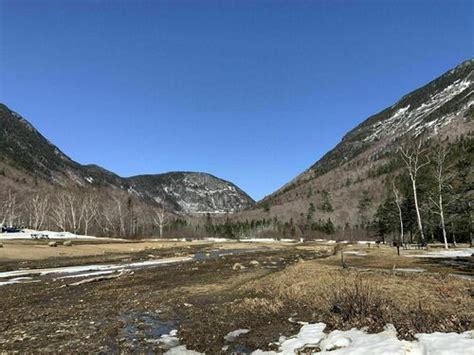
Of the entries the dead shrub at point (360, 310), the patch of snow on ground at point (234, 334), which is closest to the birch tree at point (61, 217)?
the patch of snow on ground at point (234, 334)

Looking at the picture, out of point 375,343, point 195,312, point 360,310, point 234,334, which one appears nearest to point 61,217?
point 195,312

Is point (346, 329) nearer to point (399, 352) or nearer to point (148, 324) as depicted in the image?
point (399, 352)

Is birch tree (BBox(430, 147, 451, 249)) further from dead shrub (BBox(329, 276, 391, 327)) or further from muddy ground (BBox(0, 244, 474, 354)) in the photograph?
dead shrub (BBox(329, 276, 391, 327))

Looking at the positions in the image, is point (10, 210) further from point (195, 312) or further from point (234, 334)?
point (234, 334)

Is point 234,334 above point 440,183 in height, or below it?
below

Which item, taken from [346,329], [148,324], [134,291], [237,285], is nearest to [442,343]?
[346,329]

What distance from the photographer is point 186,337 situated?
45.4 ft

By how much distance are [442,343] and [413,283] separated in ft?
35.0

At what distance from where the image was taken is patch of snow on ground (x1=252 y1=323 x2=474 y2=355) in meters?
9.34

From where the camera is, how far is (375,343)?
10398 mm

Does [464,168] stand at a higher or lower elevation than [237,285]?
higher

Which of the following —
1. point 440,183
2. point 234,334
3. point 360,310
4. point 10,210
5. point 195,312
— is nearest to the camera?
point 360,310

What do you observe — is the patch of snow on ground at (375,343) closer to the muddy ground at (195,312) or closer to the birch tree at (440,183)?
the muddy ground at (195,312)

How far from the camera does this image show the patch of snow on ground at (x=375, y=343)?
9344 millimetres
